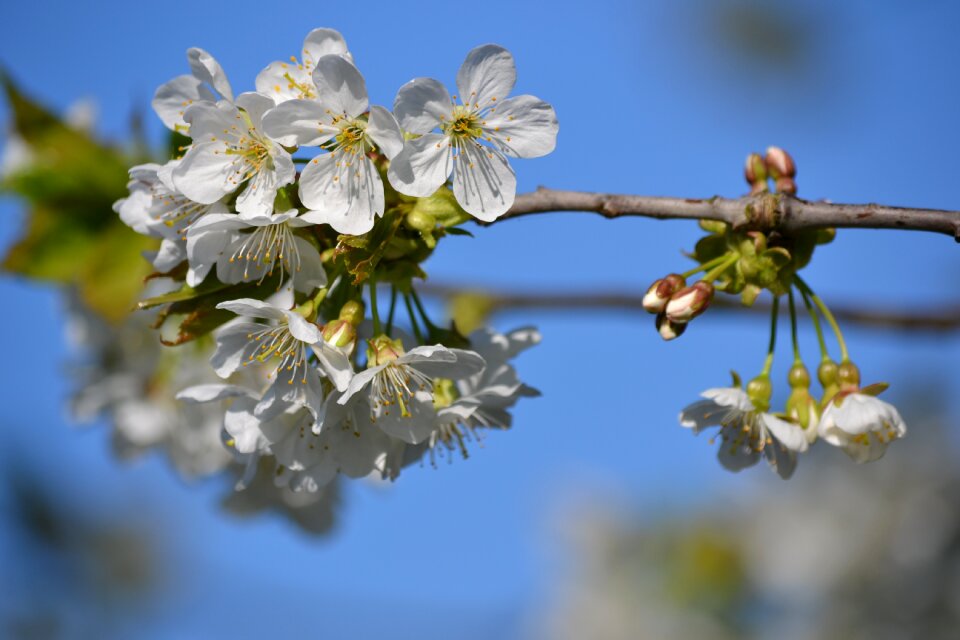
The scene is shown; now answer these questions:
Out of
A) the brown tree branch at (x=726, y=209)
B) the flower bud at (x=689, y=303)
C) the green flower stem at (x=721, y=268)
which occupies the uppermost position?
the brown tree branch at (x=726, y=209)

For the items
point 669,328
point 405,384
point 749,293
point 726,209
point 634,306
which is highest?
point 634,306

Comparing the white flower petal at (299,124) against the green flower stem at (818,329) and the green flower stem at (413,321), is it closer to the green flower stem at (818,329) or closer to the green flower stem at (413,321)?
the green flower stem at (413,321)

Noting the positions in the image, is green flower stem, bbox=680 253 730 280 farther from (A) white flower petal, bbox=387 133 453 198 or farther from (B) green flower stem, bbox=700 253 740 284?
(A) white flower petal, bbox=387 133 453 198

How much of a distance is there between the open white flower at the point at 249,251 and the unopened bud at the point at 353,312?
0.24 feet

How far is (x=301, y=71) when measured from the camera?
1.79 m

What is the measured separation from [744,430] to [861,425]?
11.9 inches

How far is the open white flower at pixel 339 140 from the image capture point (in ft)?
5.24

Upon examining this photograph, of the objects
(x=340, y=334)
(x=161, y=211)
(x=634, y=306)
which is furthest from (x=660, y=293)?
(x=634, y=306)

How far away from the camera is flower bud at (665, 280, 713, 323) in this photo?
1717mm

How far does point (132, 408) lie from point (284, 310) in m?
2.13

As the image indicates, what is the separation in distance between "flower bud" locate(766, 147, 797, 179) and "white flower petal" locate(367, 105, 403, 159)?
86 cm

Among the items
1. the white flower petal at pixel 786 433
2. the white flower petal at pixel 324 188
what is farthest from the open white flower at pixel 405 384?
the white flower petal at pixel 786 433

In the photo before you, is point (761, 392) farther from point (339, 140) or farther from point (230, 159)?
point (230, 159)

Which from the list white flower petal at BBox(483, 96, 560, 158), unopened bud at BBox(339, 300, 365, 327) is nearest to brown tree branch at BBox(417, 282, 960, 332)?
white flower petal at BBox(483, 96, 560, 158)
